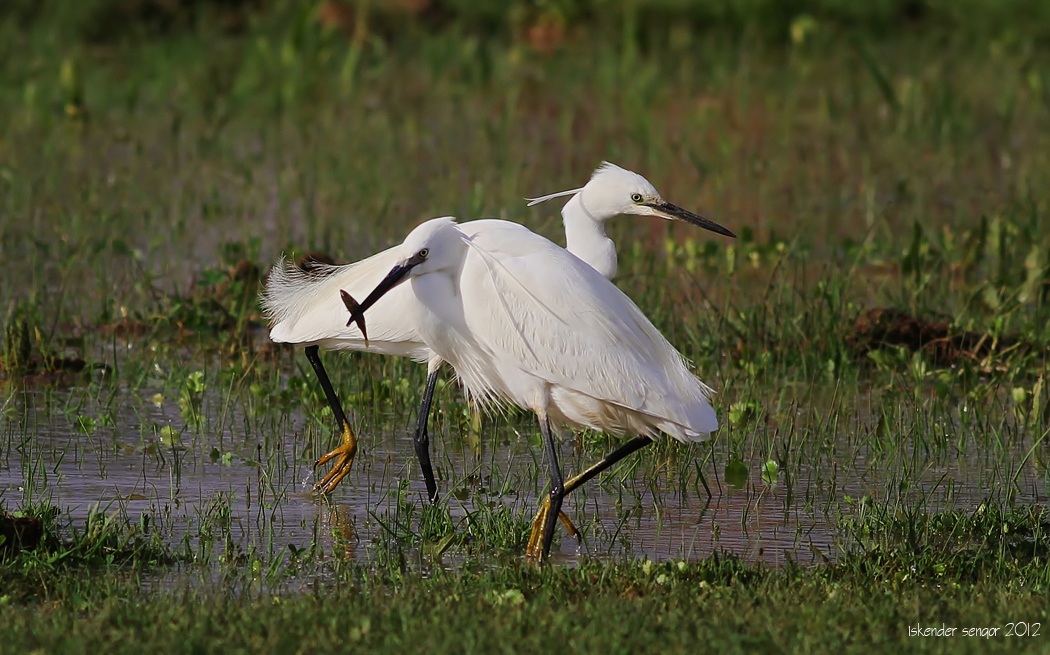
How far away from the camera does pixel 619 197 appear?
21.4 feet

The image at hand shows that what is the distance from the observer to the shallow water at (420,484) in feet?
17.5

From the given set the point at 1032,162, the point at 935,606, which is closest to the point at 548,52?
the point at 1032,162

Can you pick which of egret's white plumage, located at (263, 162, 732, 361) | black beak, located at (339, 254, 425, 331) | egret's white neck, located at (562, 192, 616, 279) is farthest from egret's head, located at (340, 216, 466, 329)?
egret's white neck, located at (562, 192, 616, 279)

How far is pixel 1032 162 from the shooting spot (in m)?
12.2

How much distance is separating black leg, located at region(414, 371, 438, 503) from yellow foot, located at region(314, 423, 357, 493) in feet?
0.76

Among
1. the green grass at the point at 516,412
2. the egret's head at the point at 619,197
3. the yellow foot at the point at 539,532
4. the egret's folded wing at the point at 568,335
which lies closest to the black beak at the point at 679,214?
the egret's head at the point at 619,197

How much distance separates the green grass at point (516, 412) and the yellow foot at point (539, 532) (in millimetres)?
61

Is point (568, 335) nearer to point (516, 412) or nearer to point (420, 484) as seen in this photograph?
point (420, 484)

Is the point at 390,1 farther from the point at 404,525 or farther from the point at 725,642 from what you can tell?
the point at 725,642

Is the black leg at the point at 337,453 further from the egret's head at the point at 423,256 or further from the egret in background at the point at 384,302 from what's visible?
the egret's head at the point at 423,256

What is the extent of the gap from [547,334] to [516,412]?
57.2 inches

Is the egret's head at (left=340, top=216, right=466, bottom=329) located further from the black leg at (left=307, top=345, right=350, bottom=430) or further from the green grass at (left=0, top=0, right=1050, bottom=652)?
the black leg at (left=307, top=345, right=350, bottom=430)

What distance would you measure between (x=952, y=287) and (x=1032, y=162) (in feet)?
11.4

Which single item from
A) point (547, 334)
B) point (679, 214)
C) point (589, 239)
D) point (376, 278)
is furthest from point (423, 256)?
point (679, 214)
